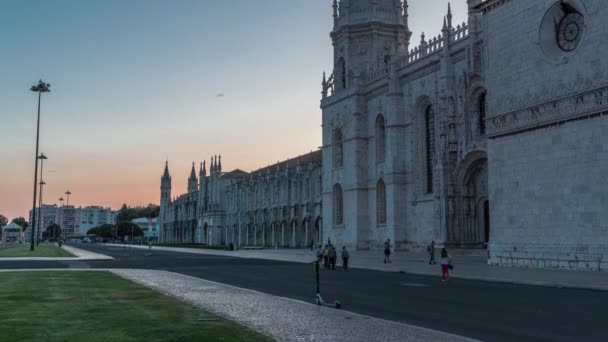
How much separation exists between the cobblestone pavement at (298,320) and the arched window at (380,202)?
34.7 m

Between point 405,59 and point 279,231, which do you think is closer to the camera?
point 405,59

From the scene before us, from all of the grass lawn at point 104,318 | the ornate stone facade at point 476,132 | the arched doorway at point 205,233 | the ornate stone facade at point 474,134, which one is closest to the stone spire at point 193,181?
the arched doorway at point 205,233

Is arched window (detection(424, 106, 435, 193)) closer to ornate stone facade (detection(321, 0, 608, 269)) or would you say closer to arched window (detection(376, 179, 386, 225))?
ornate stone facade (detection(321, 0, 608, 269))

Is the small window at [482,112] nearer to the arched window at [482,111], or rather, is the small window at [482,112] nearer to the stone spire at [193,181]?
the arched window at [482,111]

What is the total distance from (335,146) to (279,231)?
30.5 meters

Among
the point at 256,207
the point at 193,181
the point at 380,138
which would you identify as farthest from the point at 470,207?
the point at 193,181

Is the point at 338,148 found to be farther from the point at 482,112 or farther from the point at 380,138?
the point at 482,112

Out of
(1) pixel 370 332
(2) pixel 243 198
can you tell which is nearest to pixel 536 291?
(1) pixel 370 332

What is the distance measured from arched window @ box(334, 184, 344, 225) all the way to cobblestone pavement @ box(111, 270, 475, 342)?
40.6m

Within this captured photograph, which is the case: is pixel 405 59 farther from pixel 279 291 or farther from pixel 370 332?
pixel 370 332

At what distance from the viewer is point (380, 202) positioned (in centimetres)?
5244

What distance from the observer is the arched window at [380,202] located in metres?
52.2

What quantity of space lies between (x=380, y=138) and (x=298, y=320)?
137 ft

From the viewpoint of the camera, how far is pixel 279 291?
1978 centimetres
